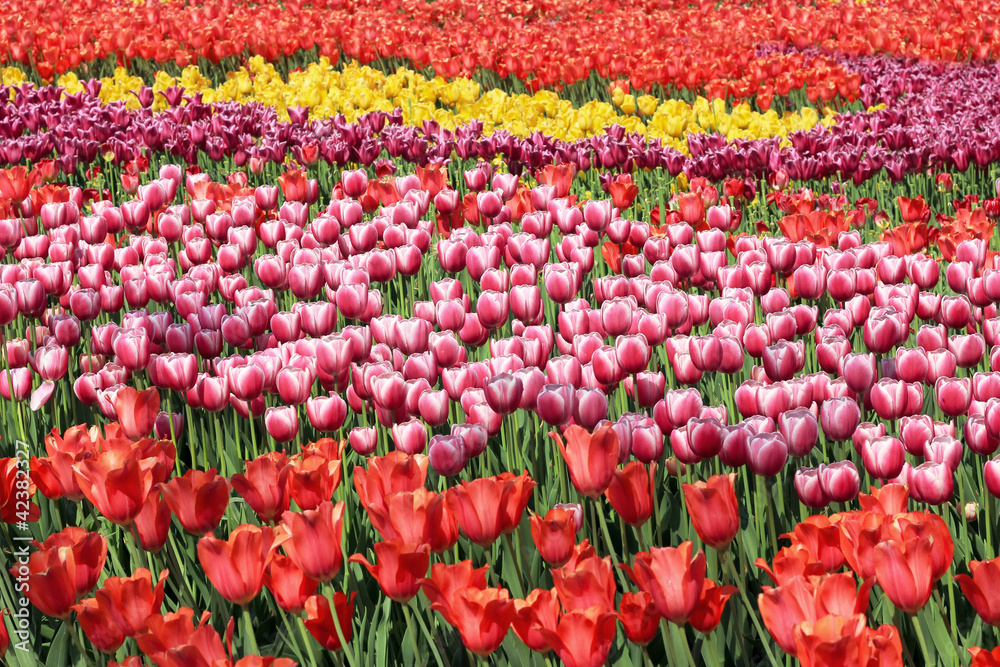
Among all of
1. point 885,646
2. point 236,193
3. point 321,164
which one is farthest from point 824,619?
point 321,164

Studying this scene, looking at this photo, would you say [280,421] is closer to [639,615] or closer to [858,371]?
[639,615]

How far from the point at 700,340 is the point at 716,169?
10.5 feet

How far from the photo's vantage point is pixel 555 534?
5.66 feet

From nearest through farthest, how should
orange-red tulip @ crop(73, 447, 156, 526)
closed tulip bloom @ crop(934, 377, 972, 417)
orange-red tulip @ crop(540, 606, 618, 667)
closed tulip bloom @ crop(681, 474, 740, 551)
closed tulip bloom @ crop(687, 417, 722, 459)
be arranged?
1. orange-red tulip @ crop(540, 606, 618, 667)
2. closed tulip bloom @ crop(681, 474, 740, 551)
3. orange-red tulip @ crop(73, 447, 156, 526)
4. closed tulip bloom @ crop(687, 417, 722, 459)
5. closed tulip bloom @ crop(934, 377, 972, 417)

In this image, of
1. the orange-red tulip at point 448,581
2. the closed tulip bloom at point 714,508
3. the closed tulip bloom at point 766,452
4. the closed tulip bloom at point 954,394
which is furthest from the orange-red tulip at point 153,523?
the closed tulip bloom at point 954,394

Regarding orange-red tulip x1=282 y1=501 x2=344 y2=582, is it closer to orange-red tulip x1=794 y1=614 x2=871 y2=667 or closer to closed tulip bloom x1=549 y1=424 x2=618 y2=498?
closed tulip bloom x1=549 y1=424 x2=618 y2=498

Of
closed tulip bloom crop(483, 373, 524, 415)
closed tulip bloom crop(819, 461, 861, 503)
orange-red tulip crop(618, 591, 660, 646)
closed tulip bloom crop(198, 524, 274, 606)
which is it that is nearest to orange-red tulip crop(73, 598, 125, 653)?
closed tulip bloom crop(198, 524, 274, 606)

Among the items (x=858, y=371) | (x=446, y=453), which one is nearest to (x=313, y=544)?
(x=446, y=453)

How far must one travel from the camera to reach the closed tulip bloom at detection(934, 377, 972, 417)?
2303 mm

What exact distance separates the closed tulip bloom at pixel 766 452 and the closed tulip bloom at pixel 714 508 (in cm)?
23

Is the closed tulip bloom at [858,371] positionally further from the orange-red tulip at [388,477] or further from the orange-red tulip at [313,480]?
the orange-red tulip at [313,480]

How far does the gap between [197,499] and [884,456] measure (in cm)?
137

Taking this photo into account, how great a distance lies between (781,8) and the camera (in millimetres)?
15312

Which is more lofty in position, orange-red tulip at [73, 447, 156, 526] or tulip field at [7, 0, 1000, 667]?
orange-red tulip at [73, 447, 156, 526]
